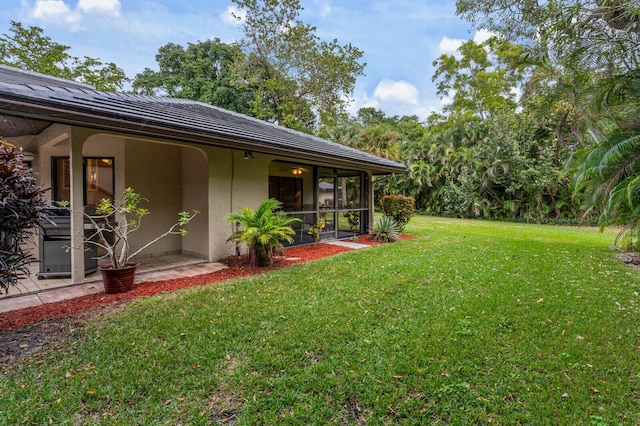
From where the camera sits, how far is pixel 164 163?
7684 millimetres

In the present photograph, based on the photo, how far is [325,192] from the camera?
32.7 feet

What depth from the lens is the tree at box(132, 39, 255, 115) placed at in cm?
2295

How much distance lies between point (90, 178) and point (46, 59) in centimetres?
1702

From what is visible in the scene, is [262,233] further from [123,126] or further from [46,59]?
[46,59]

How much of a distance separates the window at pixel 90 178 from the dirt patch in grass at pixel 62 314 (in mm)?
2930

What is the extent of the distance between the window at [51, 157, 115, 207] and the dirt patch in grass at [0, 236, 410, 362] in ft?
9.61

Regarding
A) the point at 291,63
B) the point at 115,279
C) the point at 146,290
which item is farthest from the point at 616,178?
the point at 291,63

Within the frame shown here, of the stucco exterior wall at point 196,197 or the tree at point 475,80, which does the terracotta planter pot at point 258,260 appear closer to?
the stucco exterior wall at point 196,197

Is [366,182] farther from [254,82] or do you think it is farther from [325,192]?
[254,82]

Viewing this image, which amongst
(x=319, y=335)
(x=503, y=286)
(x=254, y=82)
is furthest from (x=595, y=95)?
(x=254, y=82)

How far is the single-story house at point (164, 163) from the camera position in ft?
16.6

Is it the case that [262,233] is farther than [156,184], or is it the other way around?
[156,184]

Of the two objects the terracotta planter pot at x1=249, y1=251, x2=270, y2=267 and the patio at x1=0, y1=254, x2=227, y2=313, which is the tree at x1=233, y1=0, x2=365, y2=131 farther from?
the terracotta planter pot at x1=249, y1=251, x2=270, y2=267

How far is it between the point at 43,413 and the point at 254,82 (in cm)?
2007
